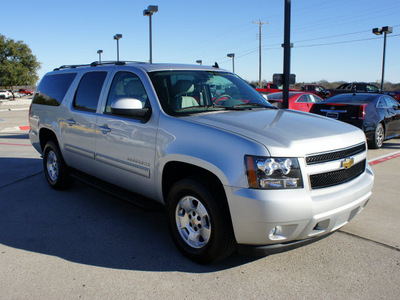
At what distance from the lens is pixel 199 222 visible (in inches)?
135

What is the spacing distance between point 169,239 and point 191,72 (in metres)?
1.97

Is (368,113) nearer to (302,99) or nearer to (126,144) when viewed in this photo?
(302,99)

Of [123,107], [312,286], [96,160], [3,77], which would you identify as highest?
[3,77]

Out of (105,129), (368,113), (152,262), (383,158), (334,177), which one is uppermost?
(368,113)

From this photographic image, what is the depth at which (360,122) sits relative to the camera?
945cm

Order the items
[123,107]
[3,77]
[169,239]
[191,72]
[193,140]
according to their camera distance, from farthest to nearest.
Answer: [3,77], [191,72], [169,239], [123,107], [193,140]

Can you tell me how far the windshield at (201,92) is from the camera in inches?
157

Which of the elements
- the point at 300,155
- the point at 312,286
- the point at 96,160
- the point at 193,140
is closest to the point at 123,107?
the point at 193,140

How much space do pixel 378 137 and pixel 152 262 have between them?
A: 8284 mm

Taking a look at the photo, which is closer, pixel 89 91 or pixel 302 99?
pixel 89 91

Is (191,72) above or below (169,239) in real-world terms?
above

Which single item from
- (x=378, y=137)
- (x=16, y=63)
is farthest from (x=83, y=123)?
(x=16, y=63)

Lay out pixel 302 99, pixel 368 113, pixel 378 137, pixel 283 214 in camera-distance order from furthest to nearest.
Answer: pixel 302 99 < pixel 378 137 < pixel 368 113 < pixel 283 214

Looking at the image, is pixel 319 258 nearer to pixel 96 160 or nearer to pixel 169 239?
pixel 169 239
